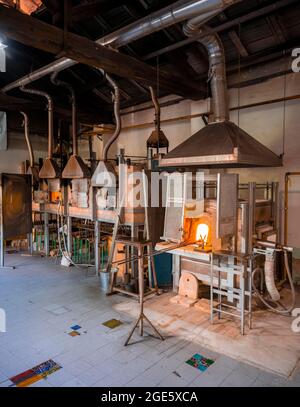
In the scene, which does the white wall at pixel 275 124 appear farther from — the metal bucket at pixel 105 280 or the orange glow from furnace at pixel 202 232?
the metal bucket at pixel 105 280

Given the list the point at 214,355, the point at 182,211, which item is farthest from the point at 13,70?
the point at 214,355

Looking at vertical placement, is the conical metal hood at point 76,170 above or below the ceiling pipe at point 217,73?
below

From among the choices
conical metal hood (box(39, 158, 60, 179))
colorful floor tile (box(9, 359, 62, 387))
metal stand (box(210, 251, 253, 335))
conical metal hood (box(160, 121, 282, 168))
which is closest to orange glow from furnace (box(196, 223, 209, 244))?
metal stand (box(210, 251, 253, 335))

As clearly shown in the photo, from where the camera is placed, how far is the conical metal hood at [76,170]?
5875mm

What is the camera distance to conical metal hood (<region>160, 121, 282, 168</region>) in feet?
12.8

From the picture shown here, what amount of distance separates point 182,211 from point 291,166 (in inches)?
102

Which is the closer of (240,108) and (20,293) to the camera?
(20,293)

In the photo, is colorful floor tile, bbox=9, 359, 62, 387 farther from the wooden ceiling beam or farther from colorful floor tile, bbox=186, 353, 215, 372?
the wooden ceiling beam

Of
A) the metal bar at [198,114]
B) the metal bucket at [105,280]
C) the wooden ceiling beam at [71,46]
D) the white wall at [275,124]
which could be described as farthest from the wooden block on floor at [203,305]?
the metal bar at [198,114]

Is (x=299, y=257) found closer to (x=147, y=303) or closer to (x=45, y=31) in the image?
(x=147, y=303)

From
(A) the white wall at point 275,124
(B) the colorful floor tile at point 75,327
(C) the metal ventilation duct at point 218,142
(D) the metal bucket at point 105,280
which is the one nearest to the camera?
(B) the colorful floor tile at point 75,327

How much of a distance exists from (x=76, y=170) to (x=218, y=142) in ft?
9.92

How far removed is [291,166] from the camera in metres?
5.32

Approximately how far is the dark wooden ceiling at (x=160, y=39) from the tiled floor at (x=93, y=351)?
375 centimetres
